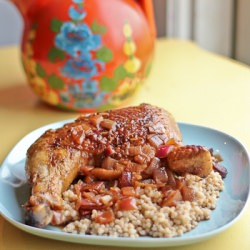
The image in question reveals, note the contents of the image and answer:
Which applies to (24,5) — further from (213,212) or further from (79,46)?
(213,212)

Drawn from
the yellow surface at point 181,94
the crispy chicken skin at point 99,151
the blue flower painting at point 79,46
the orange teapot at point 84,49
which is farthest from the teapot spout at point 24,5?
the crispy chicken skin at point 99,151

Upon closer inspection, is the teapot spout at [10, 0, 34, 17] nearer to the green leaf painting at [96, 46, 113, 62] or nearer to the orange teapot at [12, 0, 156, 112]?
the orange teapot at [12, 0, 156, 112]

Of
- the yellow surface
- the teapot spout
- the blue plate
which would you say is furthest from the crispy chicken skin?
the teapot spout

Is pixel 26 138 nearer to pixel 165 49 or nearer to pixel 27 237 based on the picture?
pixel 27 237

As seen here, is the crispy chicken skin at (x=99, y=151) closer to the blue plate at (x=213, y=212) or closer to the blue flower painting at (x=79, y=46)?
the blue plate at (x=213, y=212)

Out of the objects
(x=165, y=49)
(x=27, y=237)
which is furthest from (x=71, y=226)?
(x=165, y=49)
